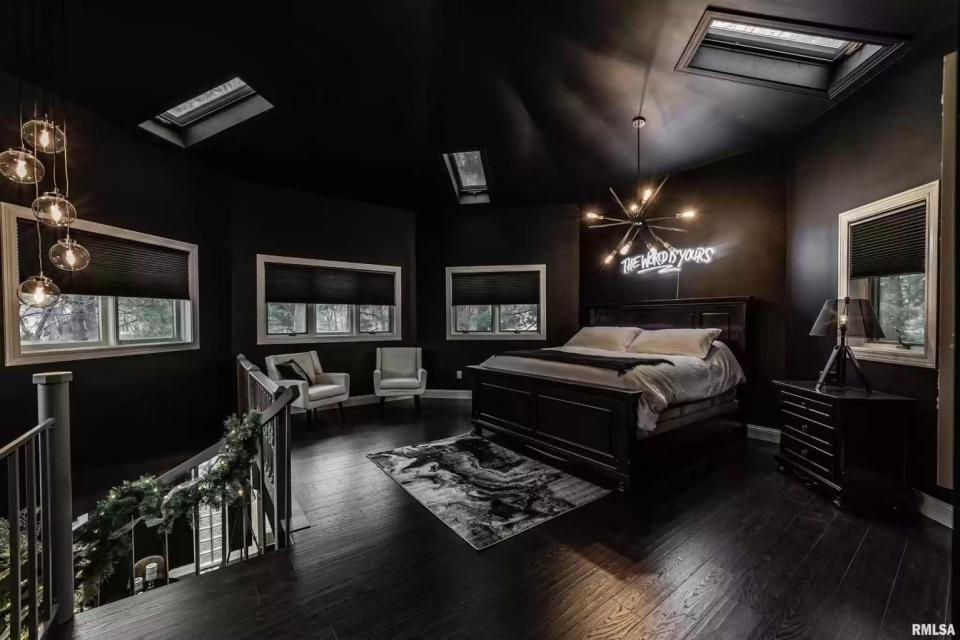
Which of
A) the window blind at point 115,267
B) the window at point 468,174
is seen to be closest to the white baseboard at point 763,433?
the window at point 468,174

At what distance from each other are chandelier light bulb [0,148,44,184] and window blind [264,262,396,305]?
290cm

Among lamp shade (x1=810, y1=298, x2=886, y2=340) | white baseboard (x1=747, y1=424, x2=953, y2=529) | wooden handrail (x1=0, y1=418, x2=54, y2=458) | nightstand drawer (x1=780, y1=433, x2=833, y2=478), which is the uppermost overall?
lamp shade (x1=810, y1=298, x2=886, y2=340)

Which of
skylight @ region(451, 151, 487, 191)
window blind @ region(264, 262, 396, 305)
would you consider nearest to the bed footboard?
window blind @ region(264, 262, 396, 305)

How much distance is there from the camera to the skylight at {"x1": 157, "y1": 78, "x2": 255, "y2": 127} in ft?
12.0

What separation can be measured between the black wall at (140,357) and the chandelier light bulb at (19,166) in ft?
3.26

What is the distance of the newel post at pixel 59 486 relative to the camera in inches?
68.5

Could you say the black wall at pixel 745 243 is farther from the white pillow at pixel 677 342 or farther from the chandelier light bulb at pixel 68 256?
the chandelier light bulb at pixel 68 256

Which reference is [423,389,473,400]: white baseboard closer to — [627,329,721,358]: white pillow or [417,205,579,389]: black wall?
[417,205,579,389]: black wall

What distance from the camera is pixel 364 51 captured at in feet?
9.41

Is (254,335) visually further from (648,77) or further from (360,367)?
(648,77)

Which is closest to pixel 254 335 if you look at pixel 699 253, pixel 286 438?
pixel 286 438

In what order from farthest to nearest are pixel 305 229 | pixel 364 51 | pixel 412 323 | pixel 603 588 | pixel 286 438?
pixel 412 323, pixel 305 229, pixel 364 51, pixel 286 438, pixel 603 588

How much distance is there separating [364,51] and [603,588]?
376 cm

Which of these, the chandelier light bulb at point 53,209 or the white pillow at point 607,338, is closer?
the chandelier light bulb at point 53,209
